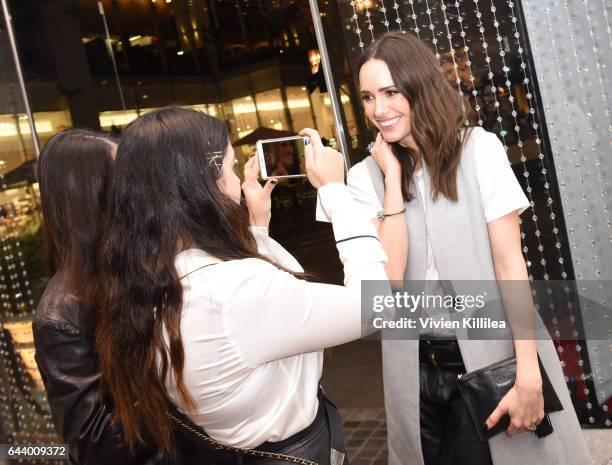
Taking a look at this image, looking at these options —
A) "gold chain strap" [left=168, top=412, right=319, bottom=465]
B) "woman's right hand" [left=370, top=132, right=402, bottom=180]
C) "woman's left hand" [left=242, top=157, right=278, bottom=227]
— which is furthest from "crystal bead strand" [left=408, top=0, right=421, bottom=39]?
"gold chain strap" [left=168, top=412, right=319, bottom=465]

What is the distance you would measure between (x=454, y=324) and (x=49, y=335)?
1049 millimetres

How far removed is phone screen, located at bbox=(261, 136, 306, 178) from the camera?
175cm

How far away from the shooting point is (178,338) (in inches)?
47.5

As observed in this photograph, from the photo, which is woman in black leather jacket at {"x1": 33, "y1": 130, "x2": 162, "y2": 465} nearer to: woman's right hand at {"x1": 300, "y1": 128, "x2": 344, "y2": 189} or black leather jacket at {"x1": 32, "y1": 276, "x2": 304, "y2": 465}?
black leather jacket at {"x1": 32, "y1": 276, "x2": 304, "y2": 465}

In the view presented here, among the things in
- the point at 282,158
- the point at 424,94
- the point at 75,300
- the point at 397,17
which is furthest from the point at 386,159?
the point at 397,17

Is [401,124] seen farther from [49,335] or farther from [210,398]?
[49,335]

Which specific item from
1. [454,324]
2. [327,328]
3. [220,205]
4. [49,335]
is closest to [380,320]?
[327,328]

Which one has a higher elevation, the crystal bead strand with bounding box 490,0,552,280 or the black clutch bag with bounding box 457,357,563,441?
the crystal bead strand with bounding box 490,0,552,280

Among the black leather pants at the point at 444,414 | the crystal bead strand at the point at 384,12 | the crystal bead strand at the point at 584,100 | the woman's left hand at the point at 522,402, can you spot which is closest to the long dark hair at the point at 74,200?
the black leather pants at the point at 444,414

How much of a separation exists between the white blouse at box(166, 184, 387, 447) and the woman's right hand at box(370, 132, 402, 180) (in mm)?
441

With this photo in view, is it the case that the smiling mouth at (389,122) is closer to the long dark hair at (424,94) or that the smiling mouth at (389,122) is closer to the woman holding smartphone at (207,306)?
the long dark hair at (424,94)

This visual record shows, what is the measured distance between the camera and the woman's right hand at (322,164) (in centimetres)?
139

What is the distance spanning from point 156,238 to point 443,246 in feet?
2.66

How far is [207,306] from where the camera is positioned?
119 centimetres
